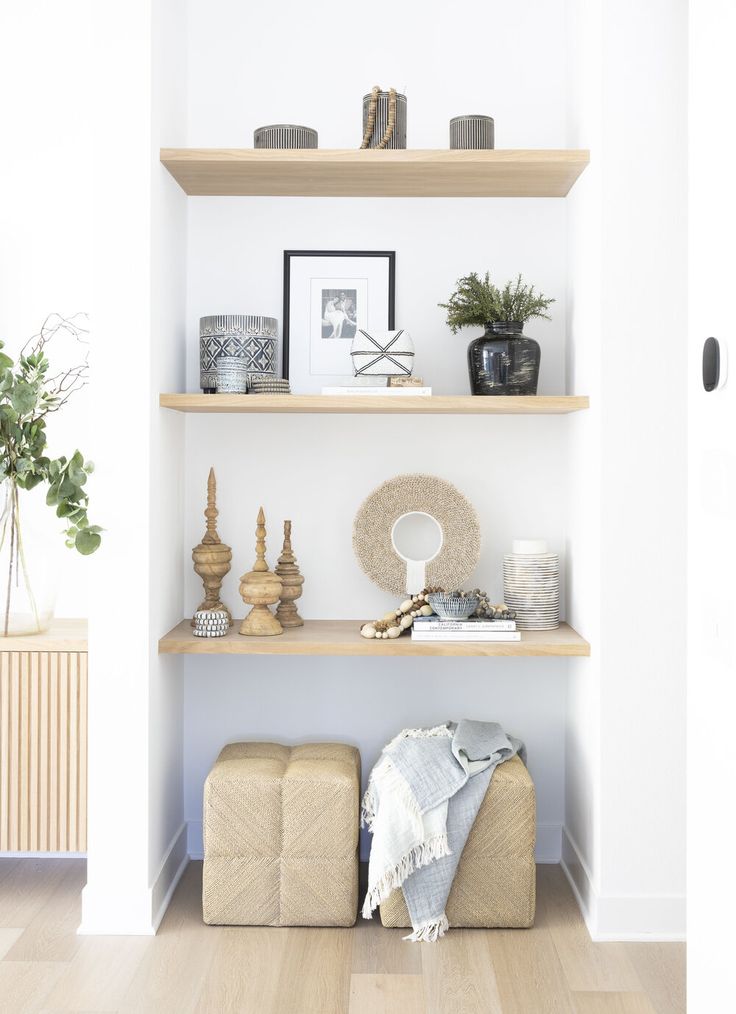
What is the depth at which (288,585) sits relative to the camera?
2736 millimetres

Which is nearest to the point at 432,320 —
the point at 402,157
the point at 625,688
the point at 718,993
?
the point at 402,157

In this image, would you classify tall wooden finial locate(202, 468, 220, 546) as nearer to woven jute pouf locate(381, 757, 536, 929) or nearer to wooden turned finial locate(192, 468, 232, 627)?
wooden turned finial locate(192, 468, 232, 627)

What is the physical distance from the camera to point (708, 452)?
1.62m

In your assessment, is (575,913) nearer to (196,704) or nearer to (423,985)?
(423,985)

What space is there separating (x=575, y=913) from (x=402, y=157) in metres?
2.06

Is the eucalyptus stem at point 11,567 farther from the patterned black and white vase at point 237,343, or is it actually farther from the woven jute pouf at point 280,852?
the woven jute pouf at point 280,852

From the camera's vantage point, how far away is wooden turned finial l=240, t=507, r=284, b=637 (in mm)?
2602

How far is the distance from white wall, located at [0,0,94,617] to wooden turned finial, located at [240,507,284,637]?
66 cm

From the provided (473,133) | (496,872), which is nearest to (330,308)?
(473,133)

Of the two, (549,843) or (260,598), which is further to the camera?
(549,843)

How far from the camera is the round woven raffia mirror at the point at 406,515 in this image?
2.76 m

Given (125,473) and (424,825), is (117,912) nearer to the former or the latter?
(424,825)

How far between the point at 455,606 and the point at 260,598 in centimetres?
54

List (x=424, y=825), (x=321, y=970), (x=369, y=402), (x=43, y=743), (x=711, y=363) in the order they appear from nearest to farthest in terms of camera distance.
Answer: (x=711, y=363)
(x=321, y=970)
(x=424, y=825)
(x=369, y=402)
(x=43, y=743)
